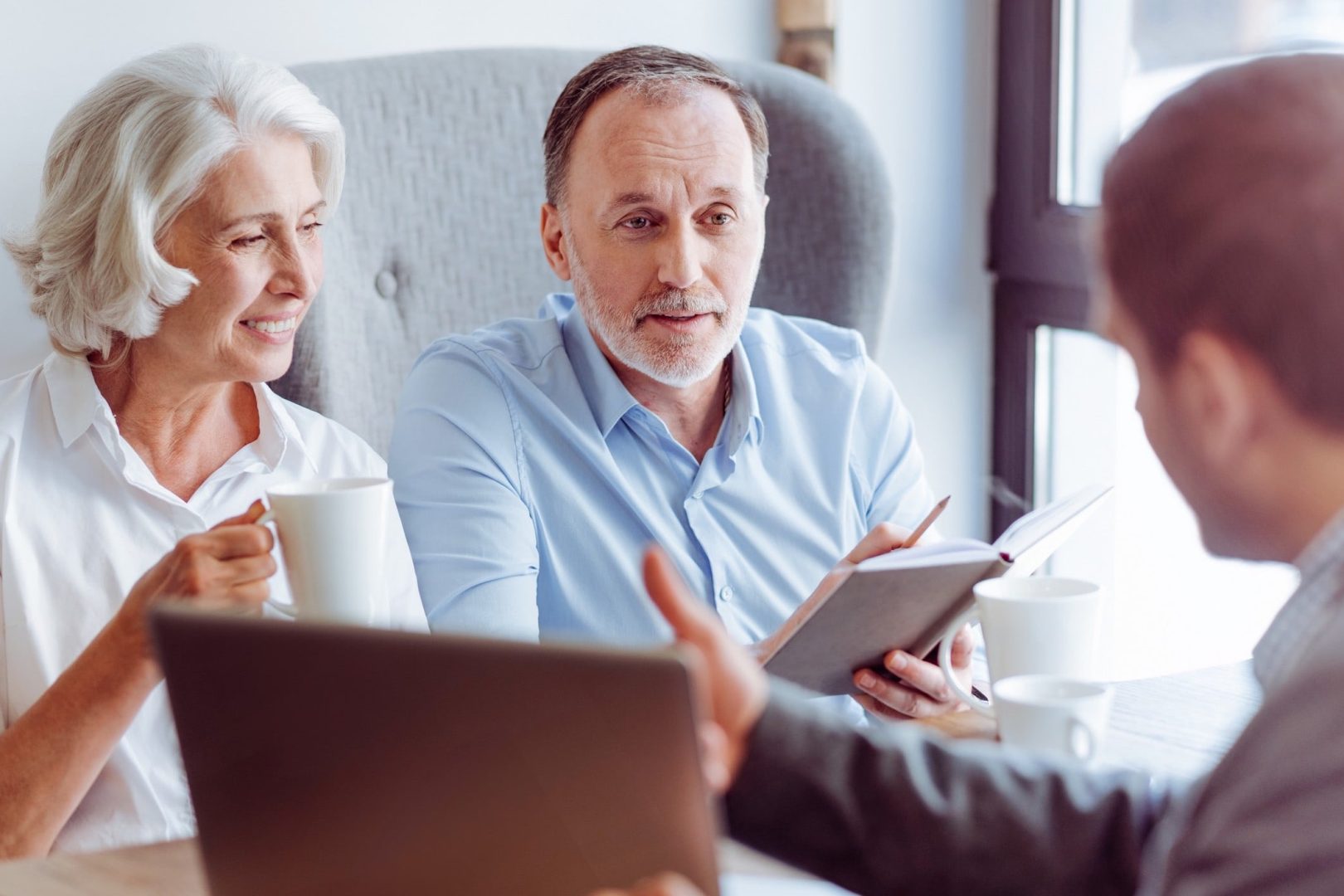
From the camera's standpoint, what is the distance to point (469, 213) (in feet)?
6.79

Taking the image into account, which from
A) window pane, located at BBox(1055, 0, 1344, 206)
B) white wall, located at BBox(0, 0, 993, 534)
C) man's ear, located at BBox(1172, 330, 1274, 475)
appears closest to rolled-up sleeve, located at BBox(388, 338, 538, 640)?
white wall, located at BBox(0, 0, 993, 534)

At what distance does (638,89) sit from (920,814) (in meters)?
1.11

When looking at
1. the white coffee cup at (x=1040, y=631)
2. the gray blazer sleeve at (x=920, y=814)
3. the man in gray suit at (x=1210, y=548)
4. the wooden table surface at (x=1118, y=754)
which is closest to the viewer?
the man in gray suit at (x=1210, y=548)

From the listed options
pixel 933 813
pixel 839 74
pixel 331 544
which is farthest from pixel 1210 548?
pixel 839 74

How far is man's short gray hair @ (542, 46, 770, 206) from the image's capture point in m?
1.79

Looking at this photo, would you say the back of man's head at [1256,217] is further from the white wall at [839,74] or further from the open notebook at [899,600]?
the white wall at [839,74]

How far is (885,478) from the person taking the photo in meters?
1.89

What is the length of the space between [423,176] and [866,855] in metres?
1.36

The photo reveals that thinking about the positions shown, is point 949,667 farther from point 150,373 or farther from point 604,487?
point 150,373

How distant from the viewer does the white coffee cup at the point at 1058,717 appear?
1060 mm

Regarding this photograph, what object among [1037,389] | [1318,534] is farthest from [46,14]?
[1037,389]

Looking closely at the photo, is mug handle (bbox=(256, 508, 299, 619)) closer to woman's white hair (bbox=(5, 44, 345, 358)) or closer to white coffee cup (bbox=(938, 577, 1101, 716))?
woman's white hair (bbox=(5, 44, 345, 358))

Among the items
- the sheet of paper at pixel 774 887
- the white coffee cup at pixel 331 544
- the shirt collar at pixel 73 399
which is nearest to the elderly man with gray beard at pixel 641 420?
the shirt collar at pixel 73 399

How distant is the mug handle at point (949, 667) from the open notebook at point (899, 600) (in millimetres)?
11
